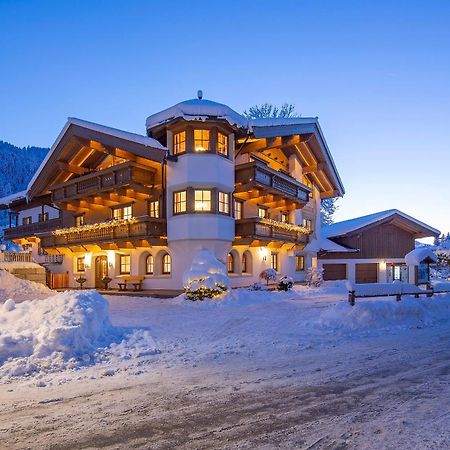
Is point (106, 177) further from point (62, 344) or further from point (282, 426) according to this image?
point (282, 426)

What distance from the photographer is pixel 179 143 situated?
23.5 m

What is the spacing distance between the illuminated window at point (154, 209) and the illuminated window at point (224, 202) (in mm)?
4179

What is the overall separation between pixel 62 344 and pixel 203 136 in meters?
16.7

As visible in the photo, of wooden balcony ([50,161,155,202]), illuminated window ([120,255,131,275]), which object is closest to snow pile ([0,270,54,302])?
illuminated window ([120,255,131,275])

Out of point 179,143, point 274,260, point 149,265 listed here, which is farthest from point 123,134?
point 274,260

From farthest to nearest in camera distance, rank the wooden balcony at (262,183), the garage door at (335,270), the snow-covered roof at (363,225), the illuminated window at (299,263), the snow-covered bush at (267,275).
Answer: the garage door at (335,270) < the snow-covered roof at (363,225) < the illuminated window at (299,263) < the snow-covered bush at (267,275) < the wooden balcony at (262,183)

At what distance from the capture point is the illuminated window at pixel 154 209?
82.4 ft

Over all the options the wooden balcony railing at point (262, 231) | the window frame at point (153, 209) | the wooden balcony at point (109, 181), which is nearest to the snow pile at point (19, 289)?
the wooden balcony at point (109, 181)

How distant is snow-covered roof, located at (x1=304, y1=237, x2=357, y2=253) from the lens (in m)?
33.9

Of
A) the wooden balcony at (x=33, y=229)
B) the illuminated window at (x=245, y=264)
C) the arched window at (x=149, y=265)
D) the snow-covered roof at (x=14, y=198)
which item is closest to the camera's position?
the arched window at (x=149, y=265)

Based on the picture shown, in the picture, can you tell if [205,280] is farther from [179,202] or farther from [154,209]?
[154,209]

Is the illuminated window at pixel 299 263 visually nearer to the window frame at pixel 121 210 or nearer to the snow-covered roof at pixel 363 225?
the snow-covered roof at pixel 363 225

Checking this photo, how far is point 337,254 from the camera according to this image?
120ft

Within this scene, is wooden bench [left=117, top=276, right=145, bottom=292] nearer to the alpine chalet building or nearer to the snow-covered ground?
the alpine chalet building
